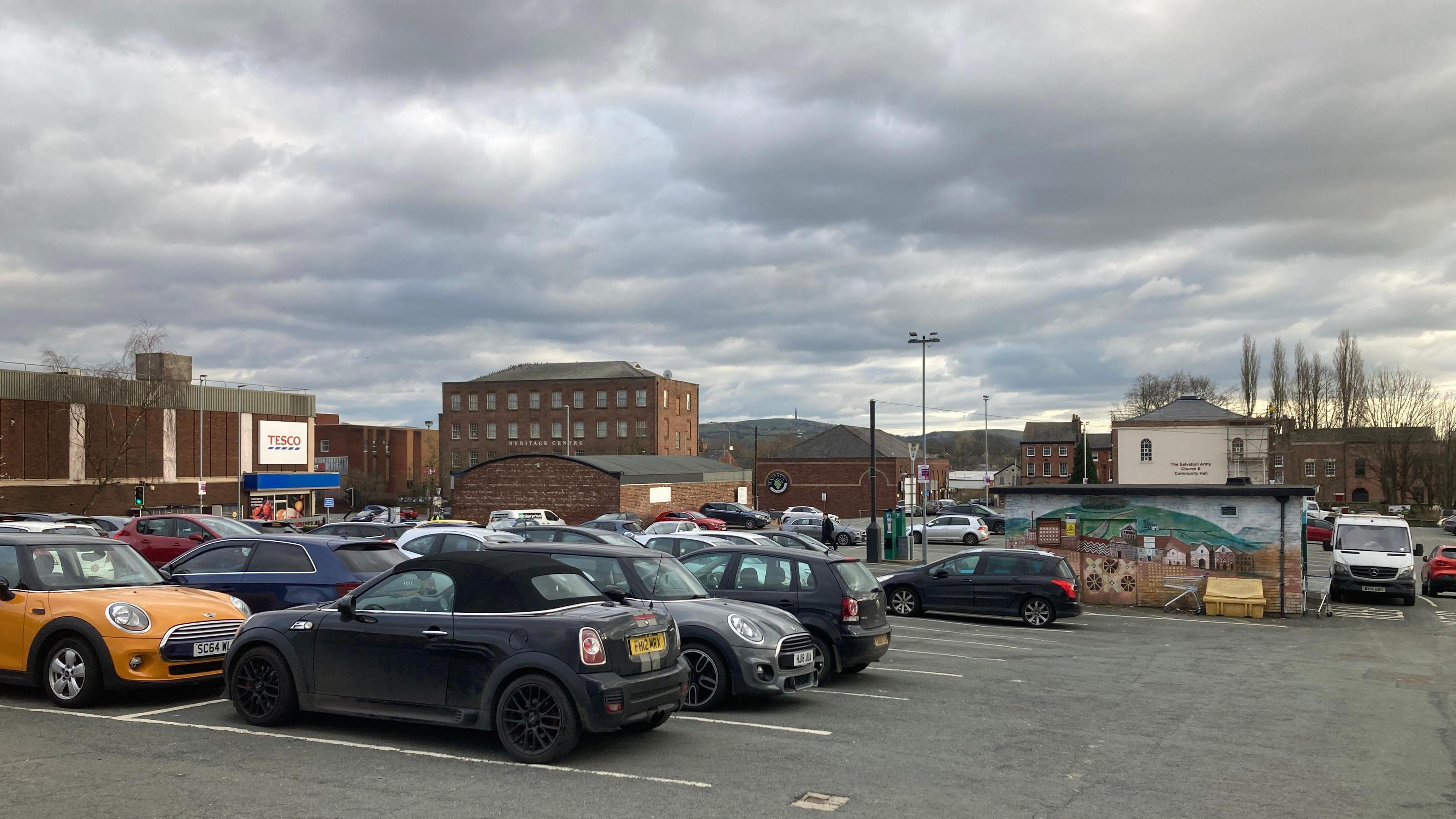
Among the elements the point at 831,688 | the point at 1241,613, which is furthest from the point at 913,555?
the point at 831,688

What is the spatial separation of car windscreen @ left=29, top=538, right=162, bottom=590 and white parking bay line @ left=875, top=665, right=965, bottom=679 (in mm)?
8315

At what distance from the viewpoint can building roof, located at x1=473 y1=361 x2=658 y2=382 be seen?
365 ft

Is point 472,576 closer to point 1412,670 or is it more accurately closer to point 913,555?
point 1412,670

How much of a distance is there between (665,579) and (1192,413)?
5573 cm

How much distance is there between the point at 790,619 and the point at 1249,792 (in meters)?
4.32

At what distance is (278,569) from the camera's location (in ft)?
40.9

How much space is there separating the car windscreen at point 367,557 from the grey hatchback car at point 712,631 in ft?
10.2

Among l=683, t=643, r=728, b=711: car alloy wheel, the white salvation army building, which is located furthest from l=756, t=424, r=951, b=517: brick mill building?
l=683, t=643, r=728, b=711: car alloy wheel

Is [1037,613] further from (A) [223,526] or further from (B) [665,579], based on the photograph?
(A) [223,526]

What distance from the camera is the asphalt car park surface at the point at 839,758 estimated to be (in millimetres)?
6879

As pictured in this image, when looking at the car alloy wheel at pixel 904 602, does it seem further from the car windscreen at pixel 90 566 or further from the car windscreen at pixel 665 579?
the car windscreen at pixel 90 566

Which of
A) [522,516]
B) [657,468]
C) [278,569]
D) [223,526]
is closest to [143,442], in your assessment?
[657,468]

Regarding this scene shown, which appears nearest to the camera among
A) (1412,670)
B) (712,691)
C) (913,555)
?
(712,691)

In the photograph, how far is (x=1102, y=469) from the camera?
133 m
